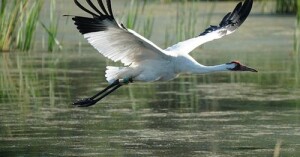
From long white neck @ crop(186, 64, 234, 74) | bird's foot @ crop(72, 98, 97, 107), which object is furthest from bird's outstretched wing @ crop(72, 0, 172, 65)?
bird's foot @ crop(72, 98, 97, 107)

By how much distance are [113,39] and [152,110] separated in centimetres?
123

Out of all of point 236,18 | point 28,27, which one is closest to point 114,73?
point 236,18

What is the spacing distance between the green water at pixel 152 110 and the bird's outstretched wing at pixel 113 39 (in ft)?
1.96

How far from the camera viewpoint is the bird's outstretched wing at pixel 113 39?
8.39 metres

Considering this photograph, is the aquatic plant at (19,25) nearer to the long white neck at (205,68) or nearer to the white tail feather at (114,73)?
the white tail feather at (114,73)

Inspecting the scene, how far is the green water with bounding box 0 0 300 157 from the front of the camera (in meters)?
7.79

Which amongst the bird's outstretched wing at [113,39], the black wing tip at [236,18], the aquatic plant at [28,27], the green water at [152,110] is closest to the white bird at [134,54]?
the bird's outstretched wing at [113,39]

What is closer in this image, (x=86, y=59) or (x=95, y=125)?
(x=95, y=125)

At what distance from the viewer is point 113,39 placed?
28.7 feet

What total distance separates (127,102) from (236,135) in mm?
2252

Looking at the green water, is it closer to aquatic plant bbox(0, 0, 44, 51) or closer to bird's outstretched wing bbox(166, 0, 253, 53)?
aquatic plant bbox(0, 0, 44, 51)

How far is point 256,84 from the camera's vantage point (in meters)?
11.9

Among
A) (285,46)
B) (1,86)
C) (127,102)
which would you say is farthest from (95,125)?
(285,46)

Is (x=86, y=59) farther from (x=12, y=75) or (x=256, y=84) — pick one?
(x=256, y=84)
